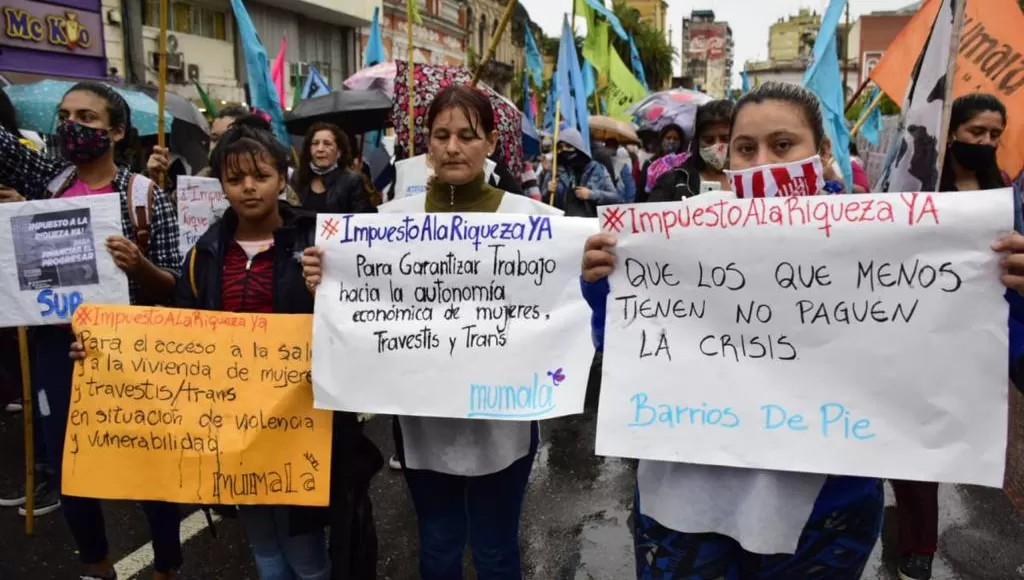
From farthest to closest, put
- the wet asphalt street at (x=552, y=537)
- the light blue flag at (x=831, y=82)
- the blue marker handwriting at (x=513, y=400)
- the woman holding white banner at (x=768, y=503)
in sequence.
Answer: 1. the light blue flag at (x=831, y=82)
2. the wet asphalt street at (x=552, y=537)
3. the blue marker handwriting at (x=513, y=400)
4. the woman holding white banner at (x=768, y=503)

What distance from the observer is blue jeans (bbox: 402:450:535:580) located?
2.41 metres

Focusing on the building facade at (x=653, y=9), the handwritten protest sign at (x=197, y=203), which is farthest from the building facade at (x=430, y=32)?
the building facade at (x=653, y=9)

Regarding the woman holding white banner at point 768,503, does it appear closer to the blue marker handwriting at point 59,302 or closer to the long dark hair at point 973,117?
the long dark hair at point 973,117

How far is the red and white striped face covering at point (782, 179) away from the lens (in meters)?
1.72

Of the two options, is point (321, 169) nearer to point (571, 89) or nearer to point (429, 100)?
point (429, 100)

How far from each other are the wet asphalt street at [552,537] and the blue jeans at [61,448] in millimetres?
387

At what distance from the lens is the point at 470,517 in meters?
2.45

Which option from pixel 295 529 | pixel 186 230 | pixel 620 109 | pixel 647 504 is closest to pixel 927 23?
pixel 647 504

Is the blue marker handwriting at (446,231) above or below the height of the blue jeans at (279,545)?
above

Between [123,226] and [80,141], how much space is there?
1.16 feet

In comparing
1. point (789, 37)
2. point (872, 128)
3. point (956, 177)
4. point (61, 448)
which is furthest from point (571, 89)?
point (789, 37)

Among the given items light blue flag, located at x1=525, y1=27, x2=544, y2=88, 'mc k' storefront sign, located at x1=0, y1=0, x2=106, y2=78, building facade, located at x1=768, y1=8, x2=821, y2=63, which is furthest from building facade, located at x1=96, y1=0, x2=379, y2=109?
building facade, located at x1=768, y1=8, x2=821, y2=63

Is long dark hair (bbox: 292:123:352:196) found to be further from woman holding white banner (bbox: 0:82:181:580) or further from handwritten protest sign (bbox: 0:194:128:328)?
handwritten protest sign (bbox: 0:194:128:328)

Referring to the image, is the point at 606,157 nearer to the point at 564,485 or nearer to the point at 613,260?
the point at 564,485
